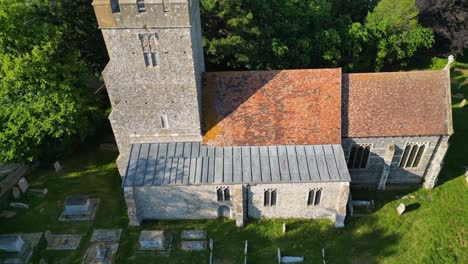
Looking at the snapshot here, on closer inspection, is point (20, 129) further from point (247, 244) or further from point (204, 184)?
point (247, 244)

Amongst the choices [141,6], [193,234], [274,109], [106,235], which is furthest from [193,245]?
[141,6]

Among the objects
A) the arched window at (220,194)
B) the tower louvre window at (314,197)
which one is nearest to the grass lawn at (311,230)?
the tower louvre window at (314,197)

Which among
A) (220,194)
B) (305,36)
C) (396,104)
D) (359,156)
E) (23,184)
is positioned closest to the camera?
(220,194)

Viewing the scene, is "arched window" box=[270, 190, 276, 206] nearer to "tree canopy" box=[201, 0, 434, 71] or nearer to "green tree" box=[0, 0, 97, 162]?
"tree canopy" box=[201, 0, 434, 71]

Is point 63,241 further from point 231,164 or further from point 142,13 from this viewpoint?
point 142,13

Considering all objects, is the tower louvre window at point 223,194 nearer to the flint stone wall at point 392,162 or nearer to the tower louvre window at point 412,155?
the flint stone wall at point 392,162

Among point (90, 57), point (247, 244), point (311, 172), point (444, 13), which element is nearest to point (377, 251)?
point (311, 172)

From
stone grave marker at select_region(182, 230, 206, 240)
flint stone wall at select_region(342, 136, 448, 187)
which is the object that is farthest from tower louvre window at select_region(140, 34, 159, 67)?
flint stone wall at select_region(342, 136, 448, 187)
